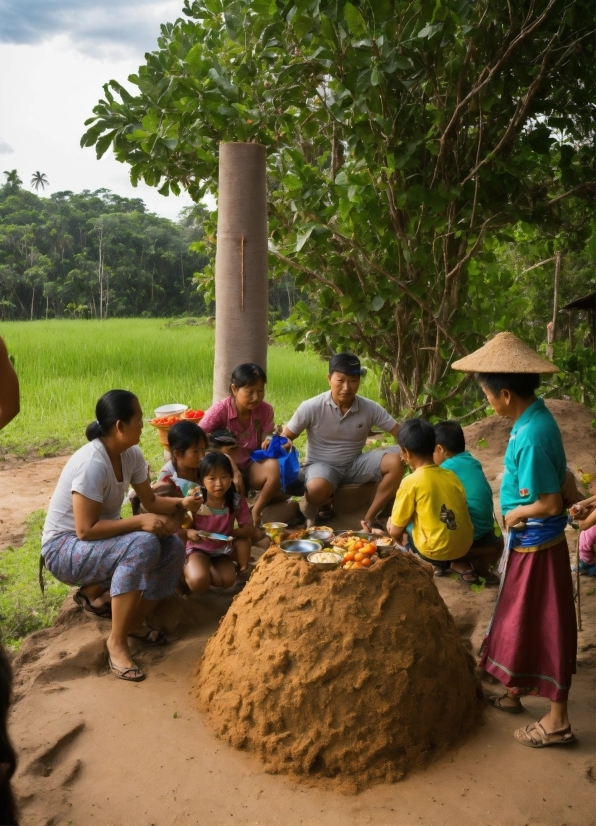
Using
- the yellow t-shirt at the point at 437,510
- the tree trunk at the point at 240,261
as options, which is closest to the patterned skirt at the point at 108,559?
the yellow t-shirt at the point at 437,510

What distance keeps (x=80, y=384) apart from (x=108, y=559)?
6.65 meters

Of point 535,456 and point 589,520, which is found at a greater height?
point 535,456

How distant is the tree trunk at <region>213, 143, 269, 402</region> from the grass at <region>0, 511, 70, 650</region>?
5.86ft

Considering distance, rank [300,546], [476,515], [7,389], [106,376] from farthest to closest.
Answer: [106,376]
[476,515]
[300,546]
[7,389]

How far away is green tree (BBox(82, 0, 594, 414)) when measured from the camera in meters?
5.02

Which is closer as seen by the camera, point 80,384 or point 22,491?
point 22,491

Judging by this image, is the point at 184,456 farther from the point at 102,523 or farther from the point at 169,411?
the point at 169,411

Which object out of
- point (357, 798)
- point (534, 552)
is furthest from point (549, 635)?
point (357, 798)

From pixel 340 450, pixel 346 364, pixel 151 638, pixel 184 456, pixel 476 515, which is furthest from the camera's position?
pixel 340 450

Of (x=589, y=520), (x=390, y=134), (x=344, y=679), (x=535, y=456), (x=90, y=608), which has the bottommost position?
(x=90, y=608)

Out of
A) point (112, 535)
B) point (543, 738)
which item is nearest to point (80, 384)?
point (112, 535)

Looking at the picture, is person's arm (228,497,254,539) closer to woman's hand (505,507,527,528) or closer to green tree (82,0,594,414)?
woman's hand (505,507,527,528)

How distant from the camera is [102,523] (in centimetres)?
335

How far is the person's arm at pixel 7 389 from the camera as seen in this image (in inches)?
93.9
